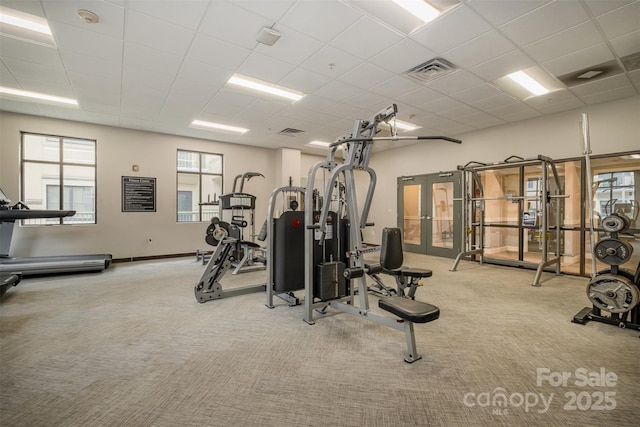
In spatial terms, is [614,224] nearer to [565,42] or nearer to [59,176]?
[565,42]

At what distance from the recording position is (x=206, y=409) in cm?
171

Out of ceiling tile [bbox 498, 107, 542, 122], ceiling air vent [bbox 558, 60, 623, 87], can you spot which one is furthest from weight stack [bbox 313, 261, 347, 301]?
ceiling tile [bbox 498, 107, 542, 122]

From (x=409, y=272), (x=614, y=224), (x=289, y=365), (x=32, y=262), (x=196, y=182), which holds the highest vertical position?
(x=196, y=182)

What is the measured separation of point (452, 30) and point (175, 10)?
2.84m

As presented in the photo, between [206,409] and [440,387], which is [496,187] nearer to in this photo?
[440,387]

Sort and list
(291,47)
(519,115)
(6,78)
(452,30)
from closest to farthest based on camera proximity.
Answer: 1. (452,30)
2. (291,47)
3. (6,78)
4. (519,115)

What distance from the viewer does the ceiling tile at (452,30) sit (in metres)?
2.81

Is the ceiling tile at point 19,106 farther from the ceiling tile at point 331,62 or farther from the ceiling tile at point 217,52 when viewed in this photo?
the ceiling tile at point 331,62

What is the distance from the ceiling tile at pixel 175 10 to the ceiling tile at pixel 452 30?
225cm

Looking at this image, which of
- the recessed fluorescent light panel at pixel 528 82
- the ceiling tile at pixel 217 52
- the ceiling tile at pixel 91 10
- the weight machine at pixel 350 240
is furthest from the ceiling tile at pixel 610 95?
the ceiling tile at pixel 91 10

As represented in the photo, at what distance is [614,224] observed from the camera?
300 cm

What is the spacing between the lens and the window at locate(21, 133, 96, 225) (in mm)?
5816

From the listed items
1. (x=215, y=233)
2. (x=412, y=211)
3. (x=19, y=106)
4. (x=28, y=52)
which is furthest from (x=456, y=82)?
(x=19, y=106)

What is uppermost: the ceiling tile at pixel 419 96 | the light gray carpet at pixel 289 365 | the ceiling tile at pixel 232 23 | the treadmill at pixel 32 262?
the ceiling tile at pixel 419 96
